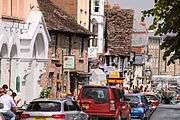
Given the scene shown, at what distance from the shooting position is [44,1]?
2249 inches

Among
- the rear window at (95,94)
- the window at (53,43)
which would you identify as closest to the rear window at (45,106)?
the rear window at (95,94)

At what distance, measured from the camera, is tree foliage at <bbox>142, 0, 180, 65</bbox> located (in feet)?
66.1

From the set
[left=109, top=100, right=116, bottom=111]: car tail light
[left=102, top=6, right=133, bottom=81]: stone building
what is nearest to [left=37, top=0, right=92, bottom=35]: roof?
[left=109, top=100, right=116, bottom=111]: car tail light

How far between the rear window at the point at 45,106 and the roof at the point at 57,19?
23.7 meters

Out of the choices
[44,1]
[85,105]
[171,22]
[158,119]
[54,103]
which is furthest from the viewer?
[44,1]

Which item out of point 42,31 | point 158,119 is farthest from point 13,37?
point 158,119

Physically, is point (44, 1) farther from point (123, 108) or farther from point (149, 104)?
point (123, 108)

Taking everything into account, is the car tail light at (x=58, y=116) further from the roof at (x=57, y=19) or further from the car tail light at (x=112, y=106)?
the roof at (x=57, y=19)

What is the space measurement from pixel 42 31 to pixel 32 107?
61.1ft

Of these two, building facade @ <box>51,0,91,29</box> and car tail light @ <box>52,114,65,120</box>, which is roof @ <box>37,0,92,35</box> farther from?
car tail light @ <box>52,114,65,120</box>

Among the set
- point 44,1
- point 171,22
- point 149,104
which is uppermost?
point 44,1

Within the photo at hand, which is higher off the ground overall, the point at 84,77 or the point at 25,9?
the point at 25,9

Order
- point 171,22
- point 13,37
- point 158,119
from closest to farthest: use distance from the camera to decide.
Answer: point 158,119 → point 171,22 → point 13,37

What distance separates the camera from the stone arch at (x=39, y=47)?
4516 centimetres
